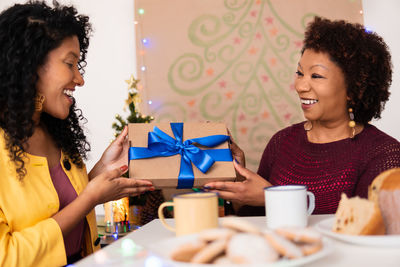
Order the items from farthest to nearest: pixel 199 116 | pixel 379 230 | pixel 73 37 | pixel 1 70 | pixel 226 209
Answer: pixel 199 116 → pixel 226 209 → pixel 73 37 → pixel 1 70 → pixel 379 230

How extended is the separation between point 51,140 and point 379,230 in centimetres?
115

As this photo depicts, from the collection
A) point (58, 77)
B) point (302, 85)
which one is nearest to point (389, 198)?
point (302, 85)

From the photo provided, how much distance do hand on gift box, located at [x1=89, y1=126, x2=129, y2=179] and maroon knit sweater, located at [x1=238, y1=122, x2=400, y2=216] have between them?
545 mm

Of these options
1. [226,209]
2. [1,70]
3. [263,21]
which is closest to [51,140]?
[1,70]

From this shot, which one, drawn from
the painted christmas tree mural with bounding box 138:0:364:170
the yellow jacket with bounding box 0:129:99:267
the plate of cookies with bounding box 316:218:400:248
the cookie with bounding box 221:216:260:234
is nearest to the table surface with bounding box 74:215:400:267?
the plate of cookies with bounding box 316:218:400:248

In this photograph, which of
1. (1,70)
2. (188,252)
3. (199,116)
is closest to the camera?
(188,252)

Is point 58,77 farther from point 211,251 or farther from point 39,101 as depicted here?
point 211,251

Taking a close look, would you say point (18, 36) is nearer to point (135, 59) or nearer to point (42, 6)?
point (42, 6)

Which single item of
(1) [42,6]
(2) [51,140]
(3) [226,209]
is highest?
(1) [42,6]

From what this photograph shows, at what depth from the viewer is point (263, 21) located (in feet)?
7.86

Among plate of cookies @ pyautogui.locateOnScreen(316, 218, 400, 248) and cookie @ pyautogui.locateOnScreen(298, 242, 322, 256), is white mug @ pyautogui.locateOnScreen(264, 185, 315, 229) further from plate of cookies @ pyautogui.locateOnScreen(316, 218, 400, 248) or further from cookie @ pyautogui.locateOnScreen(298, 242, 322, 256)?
cookie @ pyautogui.locateOnScreen(298, 242, 322, 256)

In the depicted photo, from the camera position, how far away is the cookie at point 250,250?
0.53m

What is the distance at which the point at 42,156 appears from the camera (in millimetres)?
1299

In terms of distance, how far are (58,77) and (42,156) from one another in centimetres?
28
